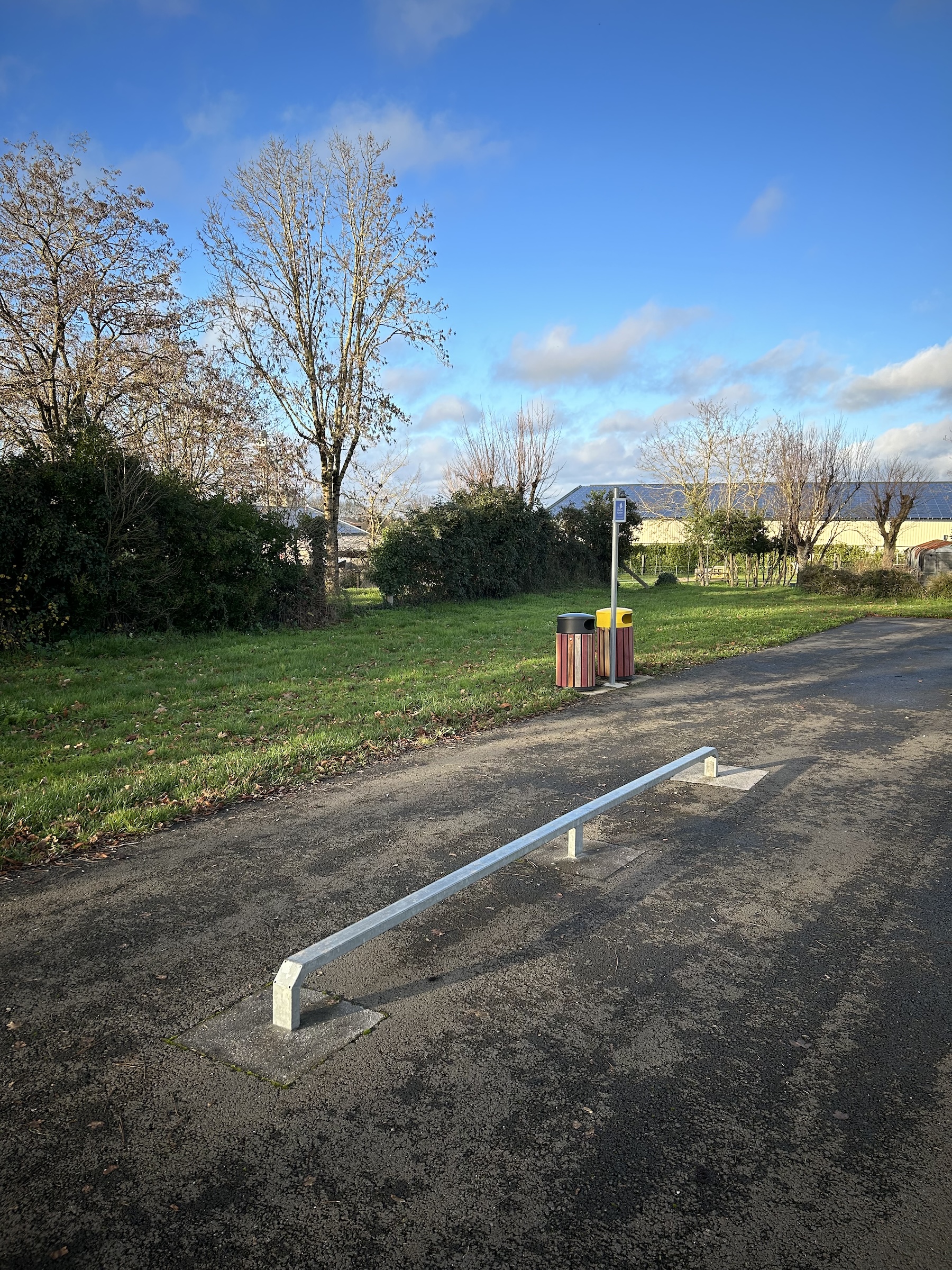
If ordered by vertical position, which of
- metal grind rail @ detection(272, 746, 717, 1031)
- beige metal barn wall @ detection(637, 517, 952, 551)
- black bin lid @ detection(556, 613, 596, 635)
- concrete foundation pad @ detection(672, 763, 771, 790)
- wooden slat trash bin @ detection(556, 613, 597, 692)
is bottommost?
concrete foundation pad @ detection(672, 763, 771, 790)

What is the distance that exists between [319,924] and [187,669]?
7.96m

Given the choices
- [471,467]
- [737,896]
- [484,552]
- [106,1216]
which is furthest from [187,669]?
[471,467]

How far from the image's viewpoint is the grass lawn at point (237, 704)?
5.66 metres

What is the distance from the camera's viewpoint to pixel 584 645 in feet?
32.5

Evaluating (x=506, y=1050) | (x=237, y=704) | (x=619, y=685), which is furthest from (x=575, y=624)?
(x=506, y=1050)

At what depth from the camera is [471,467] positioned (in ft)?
102

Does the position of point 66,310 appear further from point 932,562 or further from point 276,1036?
point 932,562

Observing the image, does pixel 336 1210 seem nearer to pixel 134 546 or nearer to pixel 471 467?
pixel 134 546

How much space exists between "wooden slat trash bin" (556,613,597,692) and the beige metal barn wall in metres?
26.3

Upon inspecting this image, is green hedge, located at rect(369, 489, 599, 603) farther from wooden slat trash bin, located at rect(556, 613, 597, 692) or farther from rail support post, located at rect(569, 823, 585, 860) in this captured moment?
rail support post, located at rect(569, 823, 585, 860)

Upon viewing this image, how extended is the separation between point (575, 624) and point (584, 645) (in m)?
0.28

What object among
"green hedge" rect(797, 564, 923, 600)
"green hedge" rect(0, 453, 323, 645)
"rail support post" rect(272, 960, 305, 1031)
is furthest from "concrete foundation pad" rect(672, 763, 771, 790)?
"green hedge" rect(797, 564, 923, 600)

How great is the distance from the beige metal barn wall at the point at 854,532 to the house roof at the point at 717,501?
587 mm

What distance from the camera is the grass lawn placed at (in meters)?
5.66
